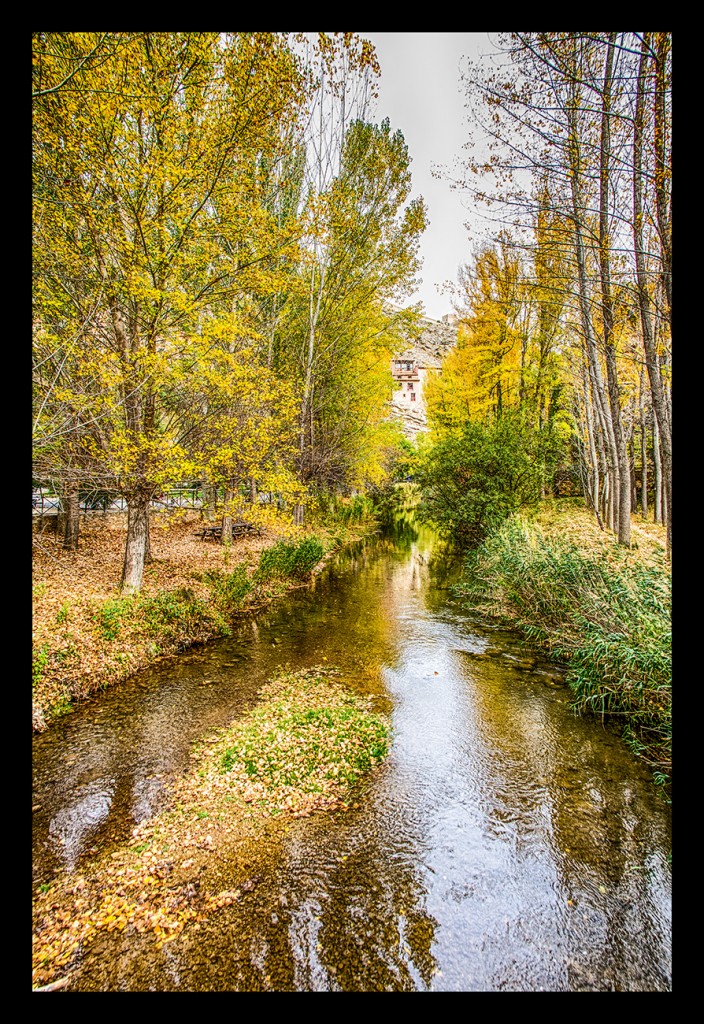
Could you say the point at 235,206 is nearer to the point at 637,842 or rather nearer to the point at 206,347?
the point at 206,347

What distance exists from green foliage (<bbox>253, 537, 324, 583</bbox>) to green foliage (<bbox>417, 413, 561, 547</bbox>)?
5331 mm

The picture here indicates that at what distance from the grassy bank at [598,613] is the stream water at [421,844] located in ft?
1.67

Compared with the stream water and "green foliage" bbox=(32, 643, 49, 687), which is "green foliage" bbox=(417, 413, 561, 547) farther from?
"green foliage" bbox=(32, 643, 49, 687)

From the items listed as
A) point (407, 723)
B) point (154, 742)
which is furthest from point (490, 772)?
point (154, 742)

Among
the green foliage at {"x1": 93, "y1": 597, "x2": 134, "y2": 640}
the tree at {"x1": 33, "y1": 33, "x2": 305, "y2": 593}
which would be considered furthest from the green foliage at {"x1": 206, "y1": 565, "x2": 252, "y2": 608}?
the green foliage at {"x1": 93, "y1": 597, "x2": 134, "y2": 640}

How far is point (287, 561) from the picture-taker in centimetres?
1384

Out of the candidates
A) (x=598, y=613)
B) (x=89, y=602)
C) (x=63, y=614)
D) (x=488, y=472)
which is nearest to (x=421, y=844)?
(x=598, y=613)

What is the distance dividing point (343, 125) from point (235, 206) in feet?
34.1

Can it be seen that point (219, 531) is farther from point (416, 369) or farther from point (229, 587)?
point (416, 369)

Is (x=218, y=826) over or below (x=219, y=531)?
below

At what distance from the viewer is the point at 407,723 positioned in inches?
262

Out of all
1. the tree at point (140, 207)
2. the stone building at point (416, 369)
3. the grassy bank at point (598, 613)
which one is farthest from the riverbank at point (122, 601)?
the stone building at point (416, 369)

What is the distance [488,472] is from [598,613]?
9.01 meters

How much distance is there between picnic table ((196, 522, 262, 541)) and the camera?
Result: 16.4 m
